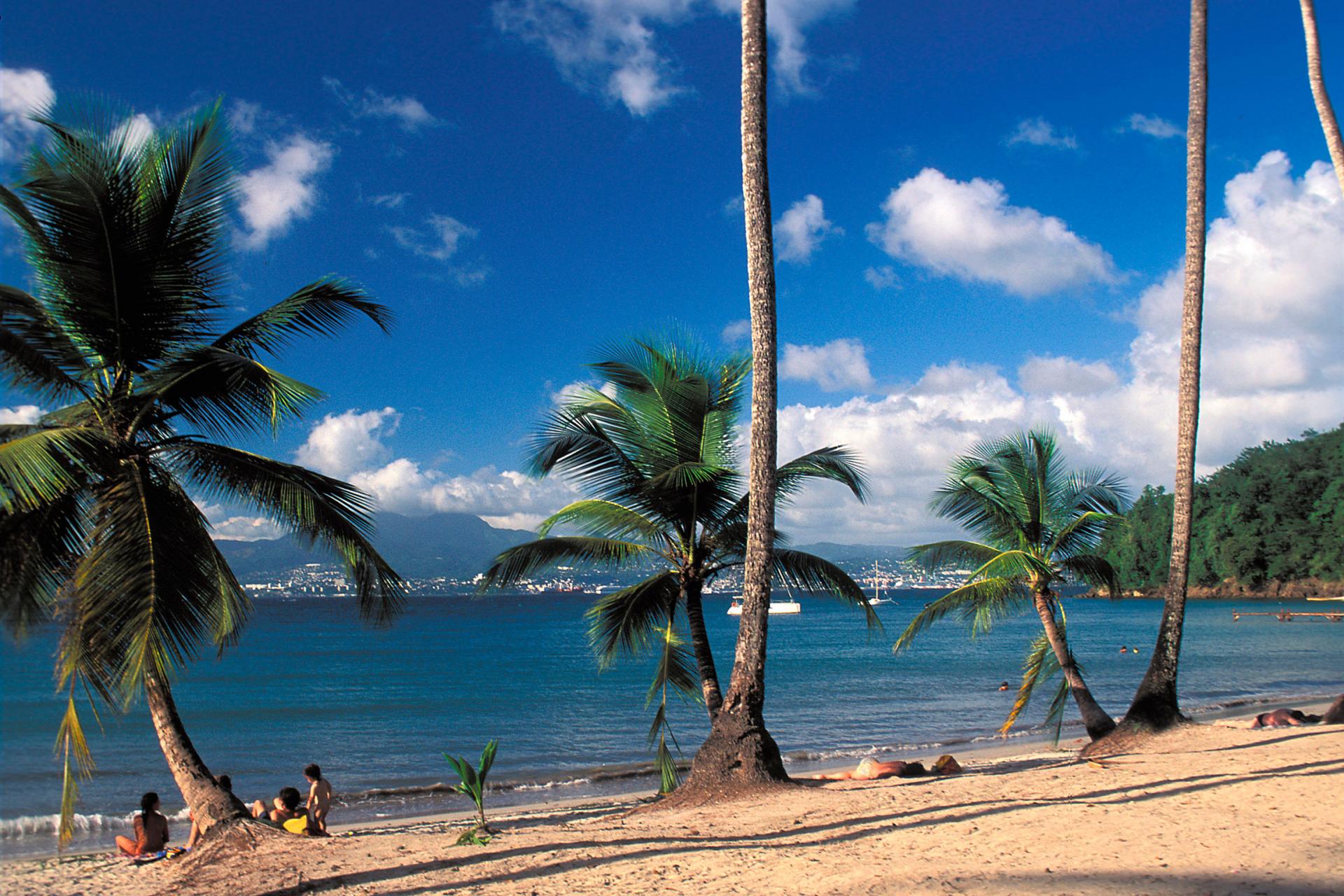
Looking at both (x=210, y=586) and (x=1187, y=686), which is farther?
(x=1187, y=686)

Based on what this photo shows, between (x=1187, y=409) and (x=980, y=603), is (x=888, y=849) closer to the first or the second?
(x=980, y=603)

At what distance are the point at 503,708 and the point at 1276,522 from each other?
8508 centimetres

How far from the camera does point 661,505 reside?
1087cm

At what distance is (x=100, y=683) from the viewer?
296 inches

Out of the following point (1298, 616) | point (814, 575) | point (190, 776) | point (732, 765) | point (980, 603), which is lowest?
point (1298, 616)

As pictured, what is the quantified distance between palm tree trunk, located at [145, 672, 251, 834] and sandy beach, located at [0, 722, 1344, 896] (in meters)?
0.36

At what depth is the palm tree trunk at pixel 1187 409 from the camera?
1265 cm

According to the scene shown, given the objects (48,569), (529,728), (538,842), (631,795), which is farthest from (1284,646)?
(48,569)

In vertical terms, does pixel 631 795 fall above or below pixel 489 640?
above

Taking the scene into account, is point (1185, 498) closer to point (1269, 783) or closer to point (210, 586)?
point (1269, 783)

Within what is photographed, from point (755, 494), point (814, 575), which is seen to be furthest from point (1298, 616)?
Answer: point (755, 494)

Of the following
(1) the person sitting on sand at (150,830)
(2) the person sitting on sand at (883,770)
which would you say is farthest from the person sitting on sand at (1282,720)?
(1) the person sitting on sand at (150,830)

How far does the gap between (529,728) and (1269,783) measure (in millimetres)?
19506

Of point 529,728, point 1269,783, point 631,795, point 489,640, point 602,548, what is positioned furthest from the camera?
point 489,640
